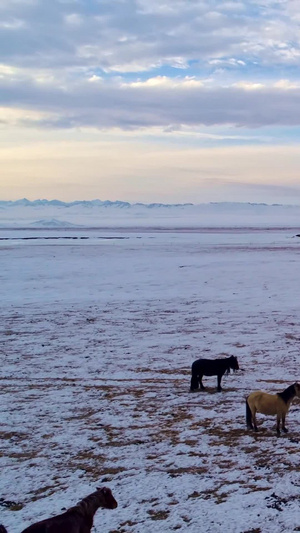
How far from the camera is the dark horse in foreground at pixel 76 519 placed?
451cm

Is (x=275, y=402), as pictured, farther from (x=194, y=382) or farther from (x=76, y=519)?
(x=76, y=519)

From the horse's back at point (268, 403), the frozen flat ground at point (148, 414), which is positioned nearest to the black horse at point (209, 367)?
the frozen flat ground at point (148, 414)

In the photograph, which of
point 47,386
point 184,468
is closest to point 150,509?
point 184,468

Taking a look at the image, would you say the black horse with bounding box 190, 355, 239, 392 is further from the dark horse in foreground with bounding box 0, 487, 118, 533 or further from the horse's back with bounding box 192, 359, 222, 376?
the dark horse in foreground with bounding box 0, 487, 118, 533

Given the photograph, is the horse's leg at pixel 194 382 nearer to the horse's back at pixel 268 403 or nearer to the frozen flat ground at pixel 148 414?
the frozen flat ground at pixel 148 414

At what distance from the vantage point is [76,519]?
4812mm

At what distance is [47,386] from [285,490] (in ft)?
18.9

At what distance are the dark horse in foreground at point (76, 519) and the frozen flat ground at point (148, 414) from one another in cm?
82

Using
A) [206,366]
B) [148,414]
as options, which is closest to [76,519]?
[148,414]

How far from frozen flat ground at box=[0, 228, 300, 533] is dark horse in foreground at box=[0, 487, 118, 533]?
824 millimetres

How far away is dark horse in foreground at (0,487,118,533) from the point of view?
178 inches

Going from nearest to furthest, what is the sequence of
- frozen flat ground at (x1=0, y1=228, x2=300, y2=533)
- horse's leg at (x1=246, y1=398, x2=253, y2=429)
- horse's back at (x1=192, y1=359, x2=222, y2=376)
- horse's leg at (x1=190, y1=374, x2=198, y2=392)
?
frozen flat ground at (x1=0, y1=228, x2=300, y2=533) → horse's leg at (x1=246, y1=398, x2=253, y2=429) → horse's back at (x1=192, y1=359, x2=222, y2=376) → horse's leg at (x1=190, y1=374, x2=198, y2=392)

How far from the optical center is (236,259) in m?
36.7

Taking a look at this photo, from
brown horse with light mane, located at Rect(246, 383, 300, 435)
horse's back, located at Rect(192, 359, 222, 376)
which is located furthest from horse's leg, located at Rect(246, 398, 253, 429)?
horse's back, located at Rect(192, 359, 222, 376)
